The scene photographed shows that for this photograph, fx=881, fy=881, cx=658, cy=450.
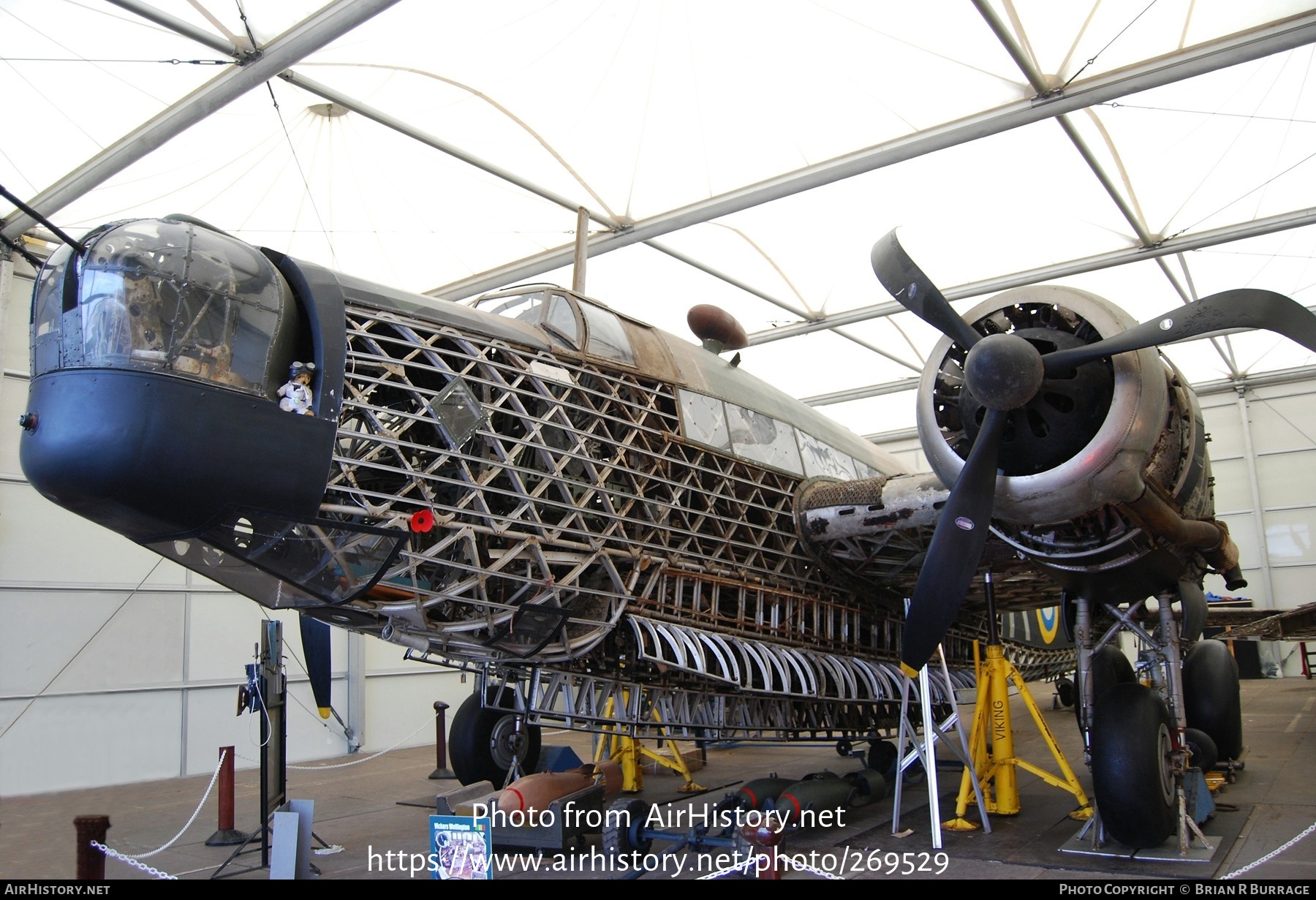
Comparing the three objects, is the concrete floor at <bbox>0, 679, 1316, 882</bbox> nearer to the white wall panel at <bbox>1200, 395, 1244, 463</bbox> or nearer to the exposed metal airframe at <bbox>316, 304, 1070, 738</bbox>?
the exposed metal airframe at <bbox>316, 304, 1070, 738</bbox>

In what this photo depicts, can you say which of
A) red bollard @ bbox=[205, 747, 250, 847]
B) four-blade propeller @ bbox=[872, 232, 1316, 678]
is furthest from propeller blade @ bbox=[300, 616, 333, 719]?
four-blade propeller @ bbox=[872, 232, 1316, 678]

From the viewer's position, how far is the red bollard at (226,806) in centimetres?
789

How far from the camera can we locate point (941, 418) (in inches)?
273

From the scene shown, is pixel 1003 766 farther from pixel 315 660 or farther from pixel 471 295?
pixel 471 295

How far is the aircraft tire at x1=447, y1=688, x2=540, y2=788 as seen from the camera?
9461mm

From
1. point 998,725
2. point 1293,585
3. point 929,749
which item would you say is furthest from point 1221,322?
point 1293,585

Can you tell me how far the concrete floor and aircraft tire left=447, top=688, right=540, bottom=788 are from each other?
0.69 meters

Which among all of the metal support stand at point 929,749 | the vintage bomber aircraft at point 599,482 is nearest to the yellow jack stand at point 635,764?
the vintage bomber aircraft at point 599,482

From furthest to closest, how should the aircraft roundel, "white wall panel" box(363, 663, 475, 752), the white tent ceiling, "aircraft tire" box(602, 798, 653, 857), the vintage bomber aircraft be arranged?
"white wall panel" box(363, 663, 475, 752) → the aircraft roundel → the white tent ceiling → "aircraft tire" box(602, 798, 653, 857) → the vintage bomber aircraft

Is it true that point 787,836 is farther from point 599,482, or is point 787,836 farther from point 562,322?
point 562,322

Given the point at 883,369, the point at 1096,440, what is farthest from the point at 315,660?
the point at 883,369

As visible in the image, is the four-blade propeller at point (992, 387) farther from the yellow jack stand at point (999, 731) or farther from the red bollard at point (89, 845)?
the red bollard at point (89, 845)

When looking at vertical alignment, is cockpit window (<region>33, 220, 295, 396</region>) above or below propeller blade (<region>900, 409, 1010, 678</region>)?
above

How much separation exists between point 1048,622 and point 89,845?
46.6 ft
